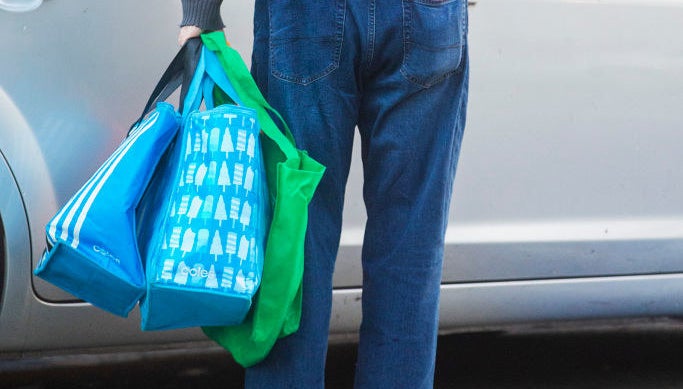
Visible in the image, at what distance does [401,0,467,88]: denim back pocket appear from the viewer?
1.54 m

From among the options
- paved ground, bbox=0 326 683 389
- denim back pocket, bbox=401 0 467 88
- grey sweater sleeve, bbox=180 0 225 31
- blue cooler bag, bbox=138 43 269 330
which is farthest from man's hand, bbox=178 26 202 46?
paved ground, bbox=0 326 683 389

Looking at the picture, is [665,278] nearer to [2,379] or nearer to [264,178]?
[264,178]

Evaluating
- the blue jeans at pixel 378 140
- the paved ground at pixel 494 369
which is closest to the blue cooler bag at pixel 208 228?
the blue jeans at pixel 378 140

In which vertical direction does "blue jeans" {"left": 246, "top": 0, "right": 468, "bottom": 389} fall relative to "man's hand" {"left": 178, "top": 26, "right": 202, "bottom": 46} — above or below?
below

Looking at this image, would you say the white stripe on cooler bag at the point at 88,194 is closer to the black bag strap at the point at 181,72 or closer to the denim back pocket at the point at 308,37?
the black bag strap at the point at 181,72

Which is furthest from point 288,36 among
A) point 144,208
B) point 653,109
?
point 653,109

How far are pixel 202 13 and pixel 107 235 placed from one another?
1.30 ft

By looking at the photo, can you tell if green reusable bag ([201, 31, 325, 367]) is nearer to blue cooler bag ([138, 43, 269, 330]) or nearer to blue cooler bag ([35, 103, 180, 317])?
blue cooler bag ([138, 43, 269, 330])

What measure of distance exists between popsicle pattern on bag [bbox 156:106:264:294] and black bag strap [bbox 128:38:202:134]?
0.11 metres

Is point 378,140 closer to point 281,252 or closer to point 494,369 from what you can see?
point 281,252

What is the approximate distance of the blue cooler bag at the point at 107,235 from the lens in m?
1.49

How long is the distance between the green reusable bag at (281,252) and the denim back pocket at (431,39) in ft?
0.73

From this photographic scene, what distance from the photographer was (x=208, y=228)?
148 cm

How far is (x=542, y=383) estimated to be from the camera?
2.79m
